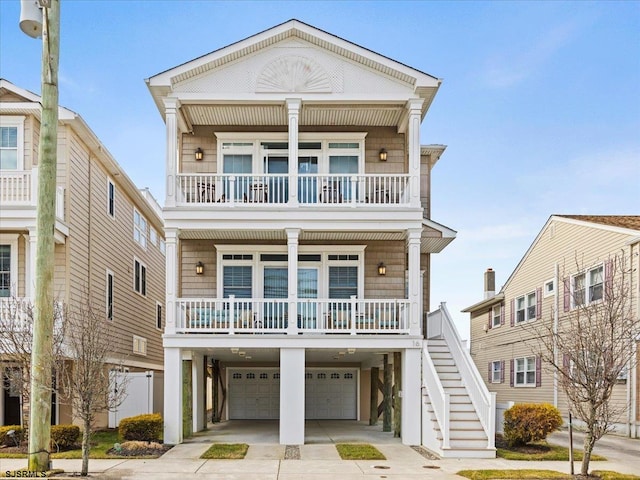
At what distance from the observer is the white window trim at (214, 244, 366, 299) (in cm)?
1739

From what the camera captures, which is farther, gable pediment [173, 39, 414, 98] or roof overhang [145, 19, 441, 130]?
gable pediment [173, 39, 414, 98]

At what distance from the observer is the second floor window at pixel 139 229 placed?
2369cm

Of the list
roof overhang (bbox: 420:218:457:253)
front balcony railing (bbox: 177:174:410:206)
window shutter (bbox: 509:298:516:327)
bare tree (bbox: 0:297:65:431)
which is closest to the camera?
bare tree (bbox: 0:297:65:431)

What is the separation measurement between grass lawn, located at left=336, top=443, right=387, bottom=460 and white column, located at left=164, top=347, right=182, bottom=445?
3658mm

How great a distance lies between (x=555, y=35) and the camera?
17.5m

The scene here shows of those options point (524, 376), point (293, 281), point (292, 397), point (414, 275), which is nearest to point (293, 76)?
point (293, 281)

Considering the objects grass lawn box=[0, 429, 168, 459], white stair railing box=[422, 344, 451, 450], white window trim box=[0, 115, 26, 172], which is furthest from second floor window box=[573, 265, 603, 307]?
white window trim box=[0, 115, 26, 172]

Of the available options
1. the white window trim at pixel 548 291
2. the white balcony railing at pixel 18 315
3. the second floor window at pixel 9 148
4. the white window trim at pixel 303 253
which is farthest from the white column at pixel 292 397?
the white window trim at pixel 548 291

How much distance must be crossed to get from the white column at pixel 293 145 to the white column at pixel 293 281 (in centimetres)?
84

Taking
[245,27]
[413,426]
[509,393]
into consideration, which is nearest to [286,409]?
[413,426]

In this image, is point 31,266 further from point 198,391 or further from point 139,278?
point 139,278

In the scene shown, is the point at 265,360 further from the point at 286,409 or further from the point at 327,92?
the point at 327,92

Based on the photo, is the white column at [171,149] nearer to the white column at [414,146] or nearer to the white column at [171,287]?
the white column at [171,287]

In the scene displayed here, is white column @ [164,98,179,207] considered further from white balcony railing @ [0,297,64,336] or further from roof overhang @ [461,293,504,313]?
roof overhang @ [461,293,504,313]
